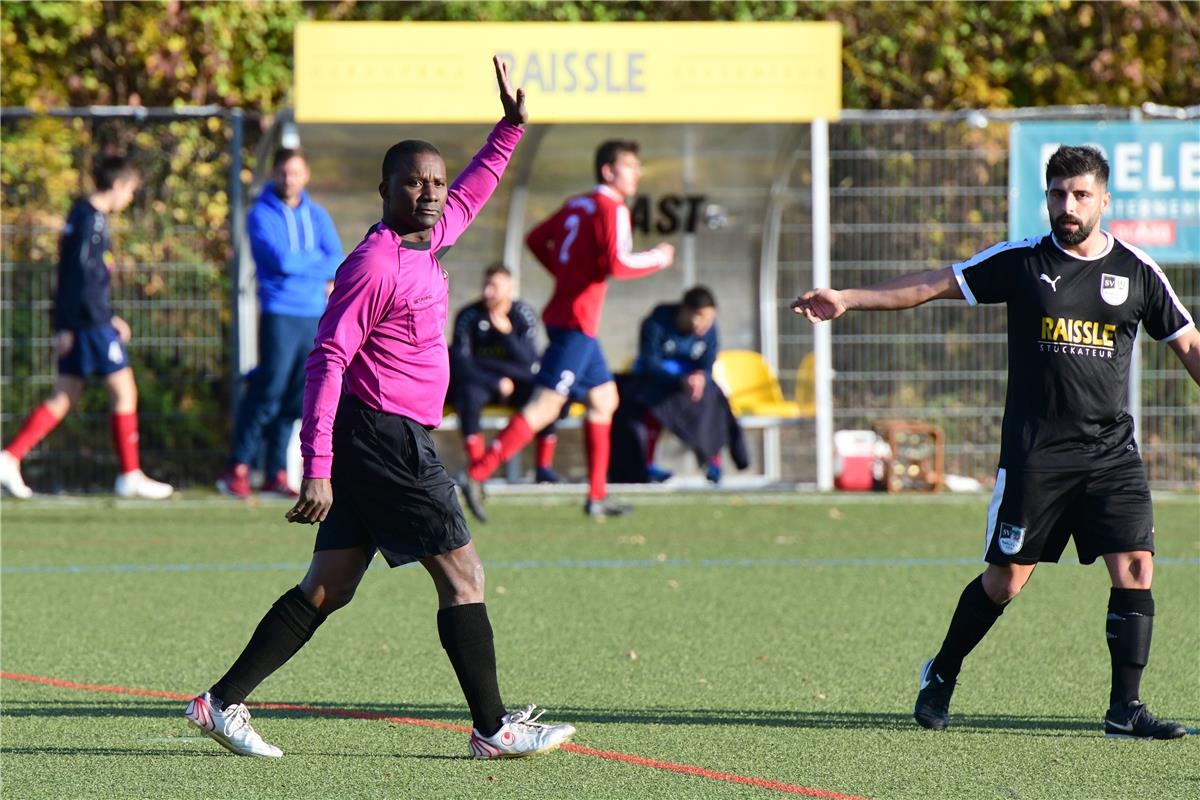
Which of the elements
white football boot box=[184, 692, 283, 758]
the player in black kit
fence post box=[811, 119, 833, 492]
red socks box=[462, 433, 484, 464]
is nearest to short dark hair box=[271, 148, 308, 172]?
red socks box=[462, 433, 484, 464]

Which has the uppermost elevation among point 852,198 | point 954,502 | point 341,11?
point 341,11

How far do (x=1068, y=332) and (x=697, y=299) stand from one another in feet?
24.7

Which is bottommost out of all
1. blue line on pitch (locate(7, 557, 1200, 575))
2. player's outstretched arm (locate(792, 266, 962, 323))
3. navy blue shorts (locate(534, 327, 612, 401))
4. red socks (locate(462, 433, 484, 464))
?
blue line on pitch (locate(7, 557, 1200, 575))

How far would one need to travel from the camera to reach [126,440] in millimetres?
12461

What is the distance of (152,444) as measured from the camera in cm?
1361

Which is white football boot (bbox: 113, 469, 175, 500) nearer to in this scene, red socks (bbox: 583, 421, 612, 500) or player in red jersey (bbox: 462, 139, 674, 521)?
player in red jersey (bbox: 462, 139, 674, 521)

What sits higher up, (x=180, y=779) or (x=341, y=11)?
(x=341, y=11)

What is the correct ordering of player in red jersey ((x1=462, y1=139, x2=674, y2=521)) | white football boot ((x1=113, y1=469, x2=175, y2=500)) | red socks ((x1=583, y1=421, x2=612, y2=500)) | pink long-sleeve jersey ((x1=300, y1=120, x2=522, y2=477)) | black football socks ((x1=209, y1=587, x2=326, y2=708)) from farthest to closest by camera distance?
white football boot ((x1=113, y1=469, x2=175, y2=500)), red socks ((x1=583, y1=421, x2=612, y2=500)), player in red jersey ((x1=462, y1=139, x2=674, y2=521)), black football socks ((x1=209, y1=587, x2=326, y2=708)), pink long-sleeve jersey ((x1=300, y1=120, x2=522, y2=477))

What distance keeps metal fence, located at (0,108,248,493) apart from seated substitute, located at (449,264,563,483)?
1836 millimetres

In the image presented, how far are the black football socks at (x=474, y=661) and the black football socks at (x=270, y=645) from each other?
0.41 metres

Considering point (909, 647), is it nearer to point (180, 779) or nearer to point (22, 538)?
point (180, 779)

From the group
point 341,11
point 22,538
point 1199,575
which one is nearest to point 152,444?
point 22,538

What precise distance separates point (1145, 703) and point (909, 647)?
1.39 metres

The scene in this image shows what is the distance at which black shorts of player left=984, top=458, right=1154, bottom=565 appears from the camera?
5707 mm
